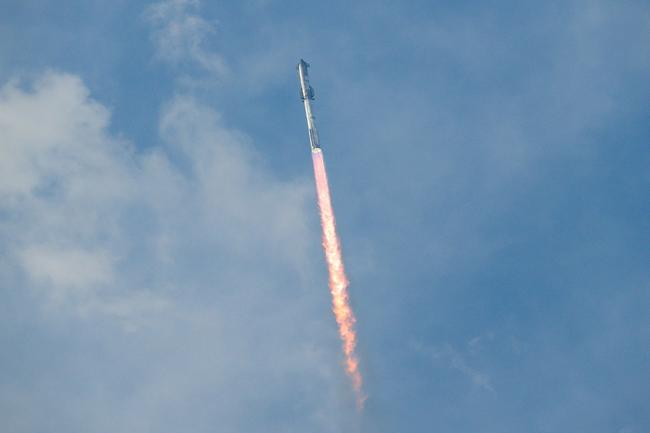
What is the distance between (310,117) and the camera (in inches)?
7869
